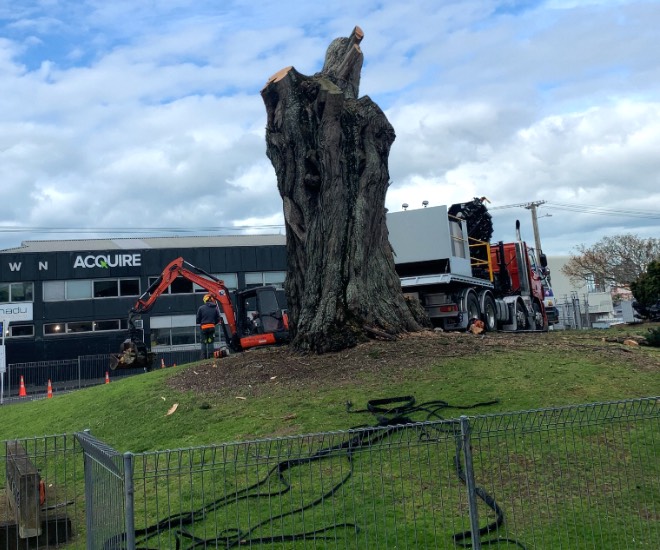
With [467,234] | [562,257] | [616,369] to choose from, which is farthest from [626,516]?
[562,257]

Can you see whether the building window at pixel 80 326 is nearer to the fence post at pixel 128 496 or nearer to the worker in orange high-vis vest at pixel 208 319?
the worker in orange high-vis vest at pixel 208 319

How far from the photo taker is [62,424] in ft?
38.2

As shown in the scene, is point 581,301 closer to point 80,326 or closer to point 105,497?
point 80,326

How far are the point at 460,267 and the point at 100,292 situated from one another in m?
29.1

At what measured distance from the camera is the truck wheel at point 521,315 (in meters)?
23.5

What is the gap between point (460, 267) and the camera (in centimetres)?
1981

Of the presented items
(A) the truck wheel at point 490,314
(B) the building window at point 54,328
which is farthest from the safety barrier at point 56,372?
(A) the truck wheel at point 490,314

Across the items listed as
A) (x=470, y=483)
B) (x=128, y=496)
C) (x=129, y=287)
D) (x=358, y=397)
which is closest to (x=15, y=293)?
(x=129, y=287)

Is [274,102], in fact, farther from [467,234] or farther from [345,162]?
[467,234]

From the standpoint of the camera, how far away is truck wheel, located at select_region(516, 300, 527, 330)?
77.3 ft

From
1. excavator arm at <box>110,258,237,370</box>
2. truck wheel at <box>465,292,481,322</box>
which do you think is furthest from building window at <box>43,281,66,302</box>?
truck wheel at <box>465,292,481,322</box>

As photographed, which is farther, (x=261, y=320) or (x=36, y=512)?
(x=261, y=320)

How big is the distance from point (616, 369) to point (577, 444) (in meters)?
3.62

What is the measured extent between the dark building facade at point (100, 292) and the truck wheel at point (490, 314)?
84.4ft
